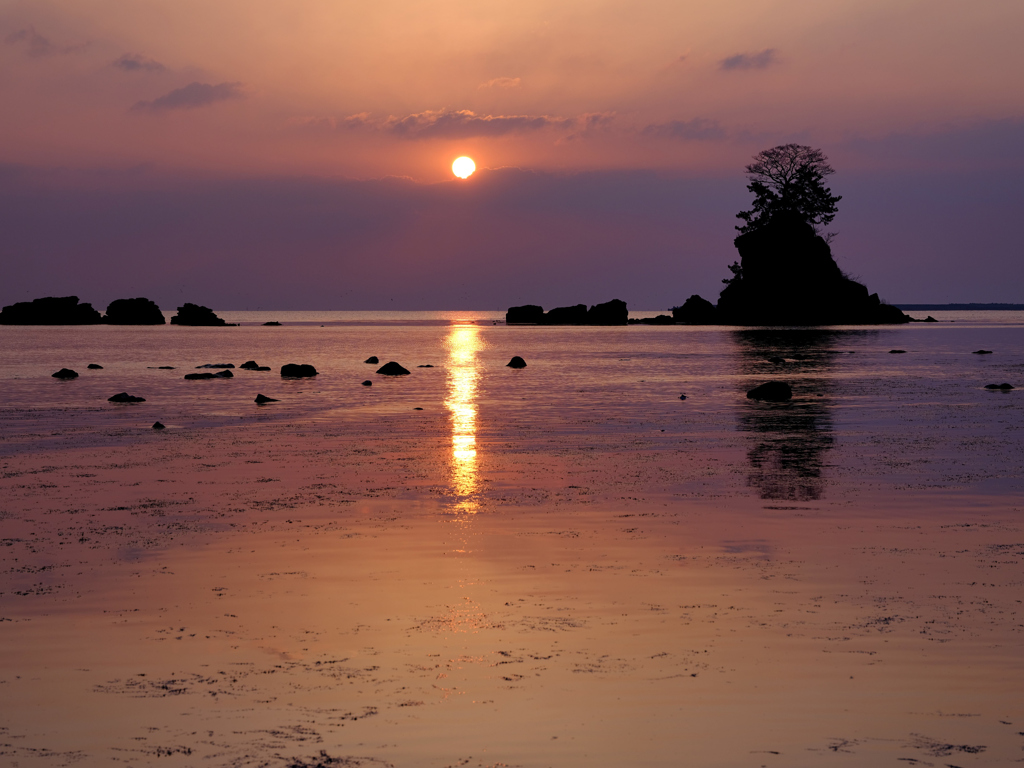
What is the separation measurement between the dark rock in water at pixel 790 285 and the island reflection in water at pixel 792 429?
77.7 m

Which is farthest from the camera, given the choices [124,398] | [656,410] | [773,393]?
[124,398]

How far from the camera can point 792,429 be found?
28.9 meters

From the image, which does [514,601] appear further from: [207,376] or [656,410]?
Result: [207,376]

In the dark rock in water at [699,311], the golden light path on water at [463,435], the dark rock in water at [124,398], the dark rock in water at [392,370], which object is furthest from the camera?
the dark rock in water at [699,311]

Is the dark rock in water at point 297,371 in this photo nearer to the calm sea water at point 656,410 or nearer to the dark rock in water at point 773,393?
the calm sea water at point 656,410

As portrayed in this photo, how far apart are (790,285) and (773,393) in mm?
114246

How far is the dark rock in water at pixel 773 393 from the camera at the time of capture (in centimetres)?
3941

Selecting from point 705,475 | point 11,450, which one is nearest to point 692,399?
point 705,475

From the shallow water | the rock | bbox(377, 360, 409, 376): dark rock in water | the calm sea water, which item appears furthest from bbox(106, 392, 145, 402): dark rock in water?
bbox(377, 360, 409, 376): dark rock in water

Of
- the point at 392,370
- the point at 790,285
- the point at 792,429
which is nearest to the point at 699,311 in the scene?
the point at 790,285

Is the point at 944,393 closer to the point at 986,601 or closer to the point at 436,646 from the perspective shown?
the point at 986,601

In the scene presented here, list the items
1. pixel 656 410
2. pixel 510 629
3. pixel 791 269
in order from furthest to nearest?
pixel 791 269
pixel 656 410
pixel 510 629

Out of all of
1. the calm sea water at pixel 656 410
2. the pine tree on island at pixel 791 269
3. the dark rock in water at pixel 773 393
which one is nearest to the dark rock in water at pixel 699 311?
the pine tree on island at pixel 791 269

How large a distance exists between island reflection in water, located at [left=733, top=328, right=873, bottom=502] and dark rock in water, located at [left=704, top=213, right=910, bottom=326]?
255 feet
